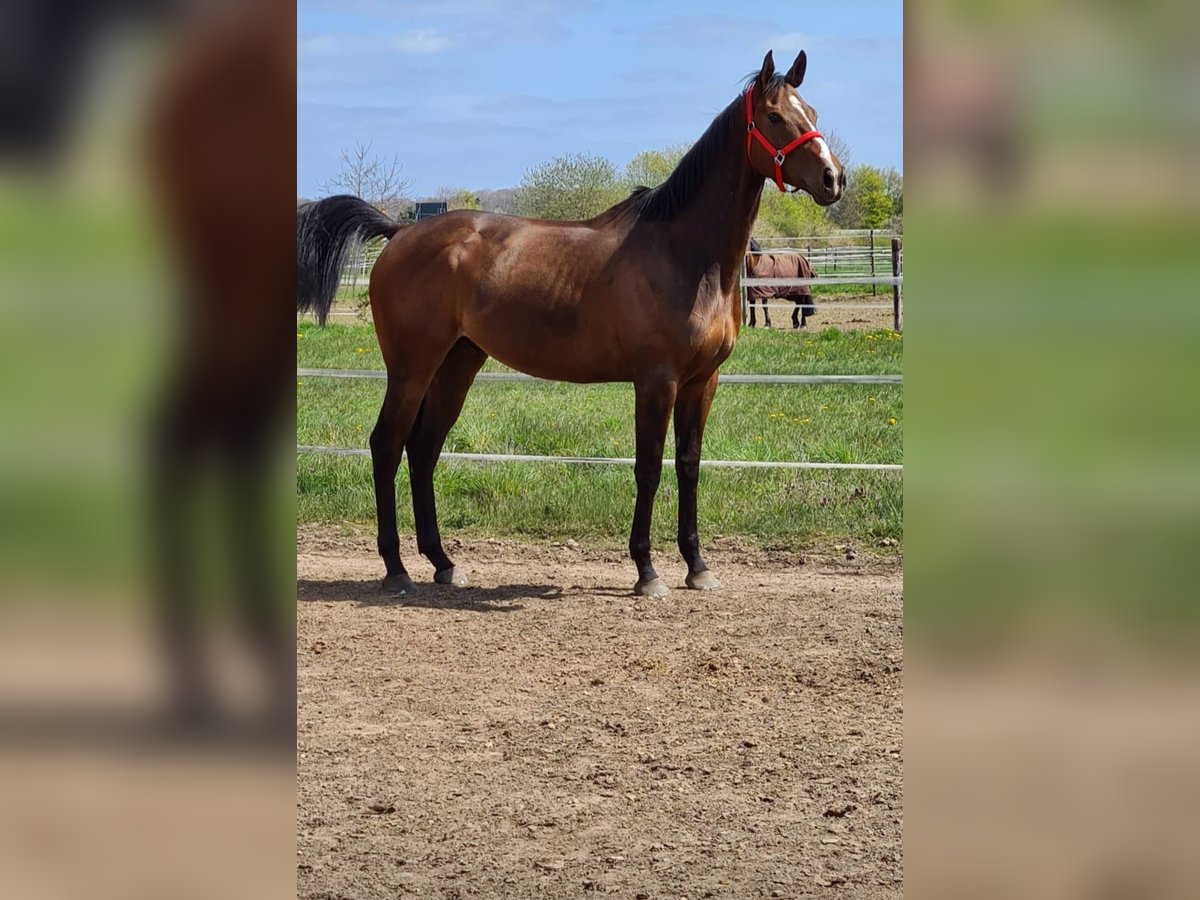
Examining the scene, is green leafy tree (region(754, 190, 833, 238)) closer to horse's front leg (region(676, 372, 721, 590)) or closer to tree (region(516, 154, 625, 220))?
tree (region(516, 154, 625, 220))

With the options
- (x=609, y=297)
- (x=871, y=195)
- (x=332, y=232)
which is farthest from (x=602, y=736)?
(x=871, y=195)

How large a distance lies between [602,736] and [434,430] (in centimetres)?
292

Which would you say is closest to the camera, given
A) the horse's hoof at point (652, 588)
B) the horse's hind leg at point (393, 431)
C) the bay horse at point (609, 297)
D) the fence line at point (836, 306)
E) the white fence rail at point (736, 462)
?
the bay horse at point (609, 297)

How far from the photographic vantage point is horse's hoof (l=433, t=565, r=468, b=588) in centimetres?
608

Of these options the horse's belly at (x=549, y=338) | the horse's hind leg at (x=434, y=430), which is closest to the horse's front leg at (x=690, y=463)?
the horse's belly at (x=549, y=338)

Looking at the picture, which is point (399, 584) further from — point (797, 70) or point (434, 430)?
point (797, 70)

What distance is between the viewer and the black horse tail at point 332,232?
6.48m

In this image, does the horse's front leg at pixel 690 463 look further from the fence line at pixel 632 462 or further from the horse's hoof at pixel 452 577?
the horse's hoof at pixel 452 577

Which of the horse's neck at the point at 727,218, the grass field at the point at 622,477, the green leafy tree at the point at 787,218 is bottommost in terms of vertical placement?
the grass field at the point at 622,477

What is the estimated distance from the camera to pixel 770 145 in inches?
216

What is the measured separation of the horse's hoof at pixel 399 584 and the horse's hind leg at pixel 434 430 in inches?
10.8

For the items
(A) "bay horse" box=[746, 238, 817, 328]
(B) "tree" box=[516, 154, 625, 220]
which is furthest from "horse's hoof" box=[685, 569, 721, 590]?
(B) "tree" box=[516, 154, 625, 220]
